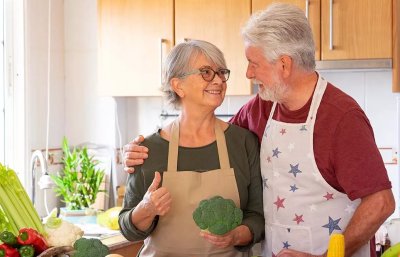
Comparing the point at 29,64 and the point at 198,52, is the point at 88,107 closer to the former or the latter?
the point at 29,64

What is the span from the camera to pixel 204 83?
228cm

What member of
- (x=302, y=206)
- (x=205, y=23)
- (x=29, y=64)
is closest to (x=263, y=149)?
(x=302, y=206)

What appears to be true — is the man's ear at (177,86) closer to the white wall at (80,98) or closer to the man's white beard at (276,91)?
the man's white beard at (276,91)

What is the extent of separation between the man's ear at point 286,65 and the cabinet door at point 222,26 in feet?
4.85

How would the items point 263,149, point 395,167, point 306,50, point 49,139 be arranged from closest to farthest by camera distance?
1. point 306,50
2. point 263,149
3. point 395,167
4. point 49,139

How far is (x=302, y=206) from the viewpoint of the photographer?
7.36 ft

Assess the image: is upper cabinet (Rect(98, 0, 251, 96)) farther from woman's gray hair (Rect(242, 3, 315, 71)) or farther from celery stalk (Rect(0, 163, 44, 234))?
celery stalk (Rect(0, 163, 44, 234))

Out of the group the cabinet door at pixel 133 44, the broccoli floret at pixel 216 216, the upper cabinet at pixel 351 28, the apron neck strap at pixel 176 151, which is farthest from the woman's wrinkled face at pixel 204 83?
the cabinet door at pixel 133 44

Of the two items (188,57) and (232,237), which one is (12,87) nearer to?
(188,57)

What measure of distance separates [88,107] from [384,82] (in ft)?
5.52

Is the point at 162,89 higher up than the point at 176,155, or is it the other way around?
the point at 162,89

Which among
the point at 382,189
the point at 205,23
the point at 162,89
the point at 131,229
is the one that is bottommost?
the point at 131,229

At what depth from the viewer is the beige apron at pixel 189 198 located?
7.50 feet

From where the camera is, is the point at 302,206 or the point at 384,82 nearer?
the point at 302,206
